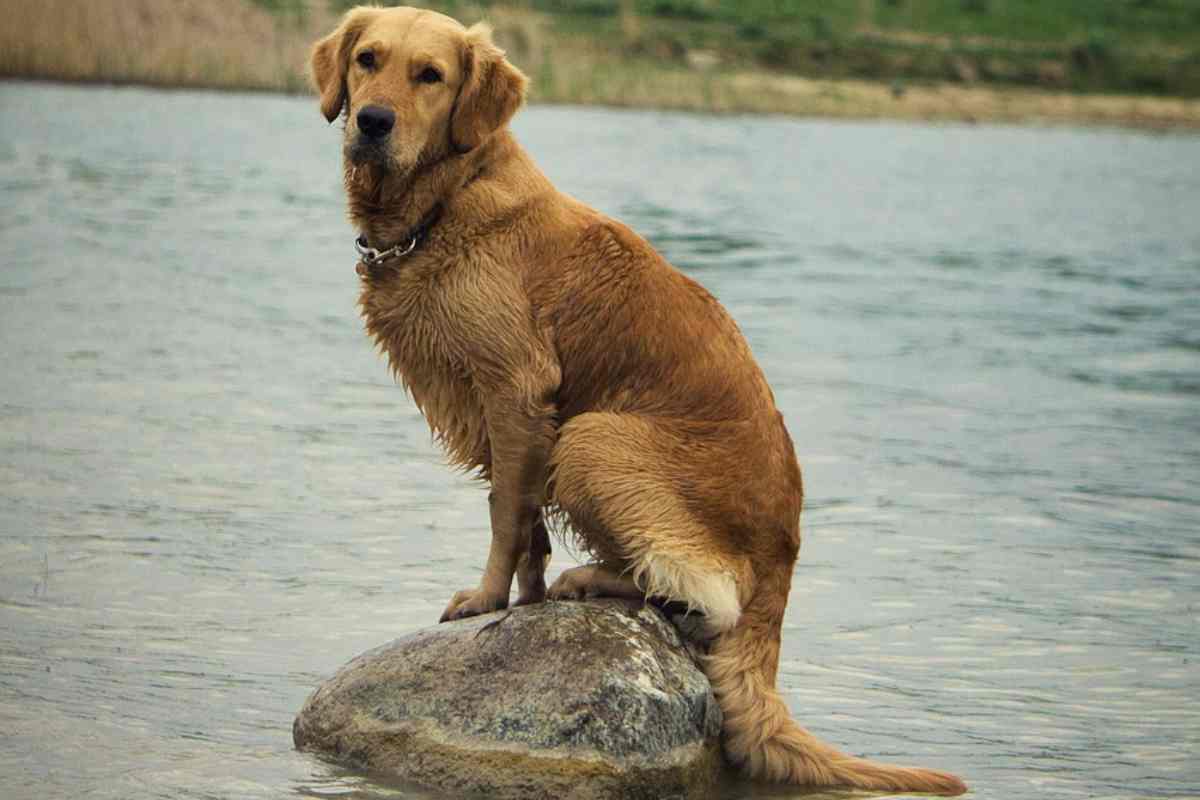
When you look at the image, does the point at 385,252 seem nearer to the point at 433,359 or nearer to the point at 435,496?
the point at 433,359

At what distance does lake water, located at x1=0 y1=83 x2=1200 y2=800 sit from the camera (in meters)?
7.32

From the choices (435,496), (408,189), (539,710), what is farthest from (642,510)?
(435,496)

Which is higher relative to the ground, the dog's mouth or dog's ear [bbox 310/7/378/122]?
dog's ear [bbox 310/7/378/122]

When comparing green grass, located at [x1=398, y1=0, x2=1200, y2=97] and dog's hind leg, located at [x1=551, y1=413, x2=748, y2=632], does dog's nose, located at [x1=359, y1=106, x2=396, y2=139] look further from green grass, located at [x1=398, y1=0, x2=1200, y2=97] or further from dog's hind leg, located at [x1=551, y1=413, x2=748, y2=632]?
green grass, located at [x1=398, y1=0, x2=1200, y2=97]

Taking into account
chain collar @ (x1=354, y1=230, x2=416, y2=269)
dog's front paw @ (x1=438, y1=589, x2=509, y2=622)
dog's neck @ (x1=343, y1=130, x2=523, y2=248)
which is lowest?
dog's front paw @ (x1=438, y1=589, x2=509, y2=622)

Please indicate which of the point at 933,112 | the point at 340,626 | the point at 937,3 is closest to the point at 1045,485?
the point at 340,626

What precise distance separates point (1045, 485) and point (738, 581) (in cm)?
616

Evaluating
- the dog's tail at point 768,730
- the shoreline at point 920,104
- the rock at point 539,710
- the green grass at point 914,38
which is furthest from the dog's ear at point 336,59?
the green grass at point 914,38

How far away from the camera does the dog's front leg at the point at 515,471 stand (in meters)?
6.30

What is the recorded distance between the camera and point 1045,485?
1207 cm

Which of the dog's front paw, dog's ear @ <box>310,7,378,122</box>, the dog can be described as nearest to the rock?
the dog's front paw

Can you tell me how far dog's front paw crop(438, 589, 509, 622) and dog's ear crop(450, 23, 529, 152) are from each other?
1609 millimetres

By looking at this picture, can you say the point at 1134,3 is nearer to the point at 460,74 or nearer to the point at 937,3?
the point at 937,3

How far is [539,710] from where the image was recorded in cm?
629
